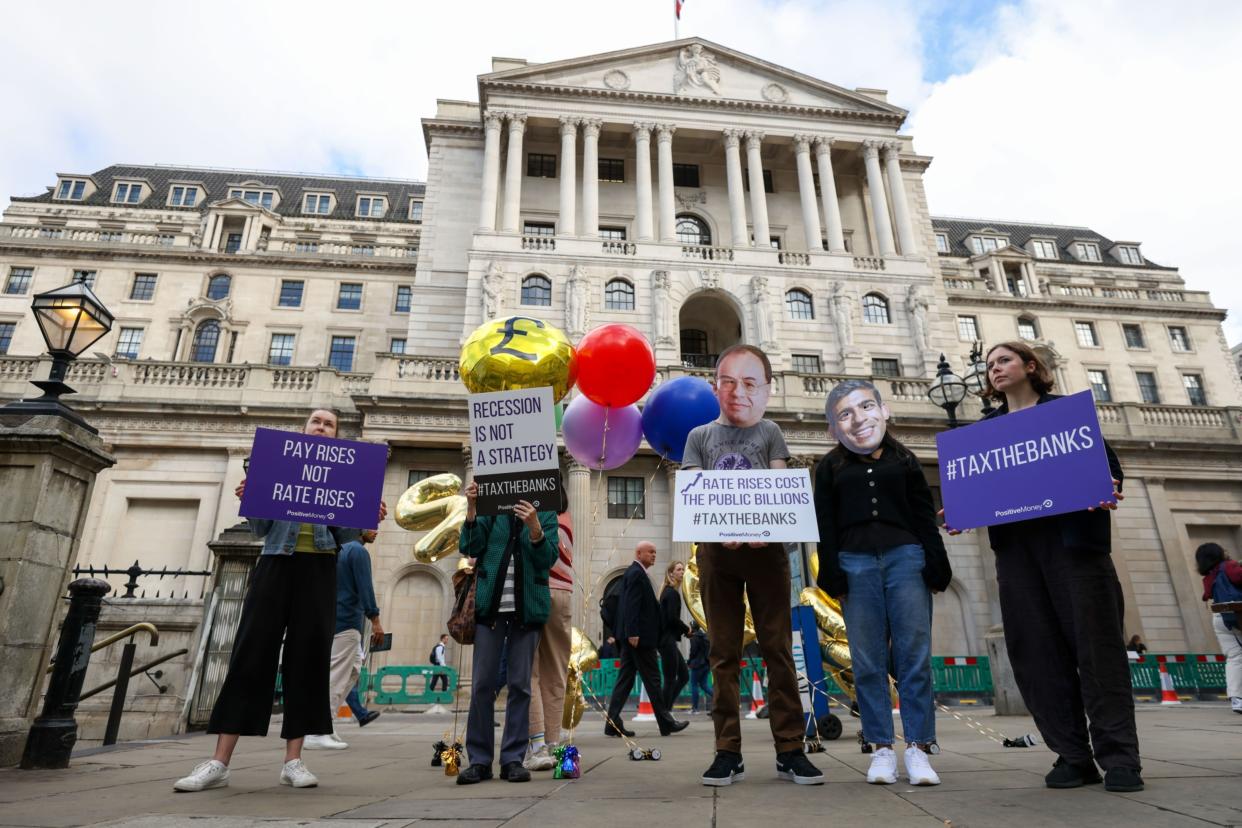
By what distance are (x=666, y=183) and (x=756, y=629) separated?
3009cm

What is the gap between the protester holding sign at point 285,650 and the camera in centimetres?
470

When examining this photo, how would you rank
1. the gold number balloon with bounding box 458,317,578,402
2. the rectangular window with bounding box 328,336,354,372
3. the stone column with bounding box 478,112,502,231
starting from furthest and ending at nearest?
1. the rectangular window with bounding box 328,336,354,372
2. the stone column with bounding box 478,112,502,231
3. the gold number balloon with bounding box 458,317,578,402

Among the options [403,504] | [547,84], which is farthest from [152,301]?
[403,504]

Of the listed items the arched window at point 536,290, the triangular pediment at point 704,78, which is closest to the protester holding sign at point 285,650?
the arched window at point 536,290

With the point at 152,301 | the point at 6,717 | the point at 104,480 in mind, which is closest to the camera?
the point at 6,717

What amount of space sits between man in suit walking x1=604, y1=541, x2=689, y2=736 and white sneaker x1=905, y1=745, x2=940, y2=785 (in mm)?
4707

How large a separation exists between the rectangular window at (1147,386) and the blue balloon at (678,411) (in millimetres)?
47776

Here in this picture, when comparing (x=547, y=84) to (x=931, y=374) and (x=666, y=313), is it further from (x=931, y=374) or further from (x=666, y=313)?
(x=931, y=374)

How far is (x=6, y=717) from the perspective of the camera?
5.88m

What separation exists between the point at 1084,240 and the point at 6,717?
6933 centimetres

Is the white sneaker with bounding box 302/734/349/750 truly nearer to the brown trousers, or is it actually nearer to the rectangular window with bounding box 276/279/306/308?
the brown trousers

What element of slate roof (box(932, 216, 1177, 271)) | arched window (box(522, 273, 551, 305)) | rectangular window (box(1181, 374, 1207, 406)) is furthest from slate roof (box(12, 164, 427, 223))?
rectangular window (box(1181, 374, 1207, 406))

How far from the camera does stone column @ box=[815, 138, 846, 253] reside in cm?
3209

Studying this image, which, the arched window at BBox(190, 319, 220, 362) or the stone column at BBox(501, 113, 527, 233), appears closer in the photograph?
the stone column at BBox(501, 113, 527, 233)
